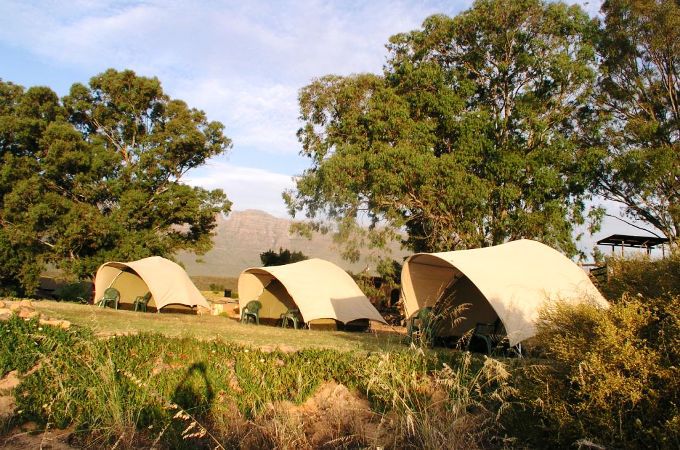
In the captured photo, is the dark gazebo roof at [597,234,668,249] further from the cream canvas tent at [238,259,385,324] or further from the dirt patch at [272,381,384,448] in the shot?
the dirt patch at [272,381,384,448]

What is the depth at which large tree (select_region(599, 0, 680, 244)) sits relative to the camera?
20.0 meters

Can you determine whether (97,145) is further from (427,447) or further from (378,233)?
(427,447)

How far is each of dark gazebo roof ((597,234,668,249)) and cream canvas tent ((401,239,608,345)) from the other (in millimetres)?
11574

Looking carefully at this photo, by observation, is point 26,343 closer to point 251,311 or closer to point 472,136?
point 251,311

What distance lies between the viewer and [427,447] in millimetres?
4730

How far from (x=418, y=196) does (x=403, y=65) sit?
17.5ft

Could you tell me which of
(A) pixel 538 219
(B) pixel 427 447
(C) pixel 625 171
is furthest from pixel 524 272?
(C) pixel 625 171

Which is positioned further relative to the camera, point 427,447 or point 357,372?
point 357,372

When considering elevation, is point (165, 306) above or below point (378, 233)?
below

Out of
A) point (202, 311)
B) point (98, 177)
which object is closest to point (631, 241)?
point (202, 311)

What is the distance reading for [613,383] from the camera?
14.9ft

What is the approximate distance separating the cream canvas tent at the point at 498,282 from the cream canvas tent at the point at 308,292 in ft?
11.9

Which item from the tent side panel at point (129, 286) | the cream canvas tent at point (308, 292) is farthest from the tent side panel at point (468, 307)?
the tent side panel at point (129, 286)

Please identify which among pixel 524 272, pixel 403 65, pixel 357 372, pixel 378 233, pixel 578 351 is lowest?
pixel 357 372
